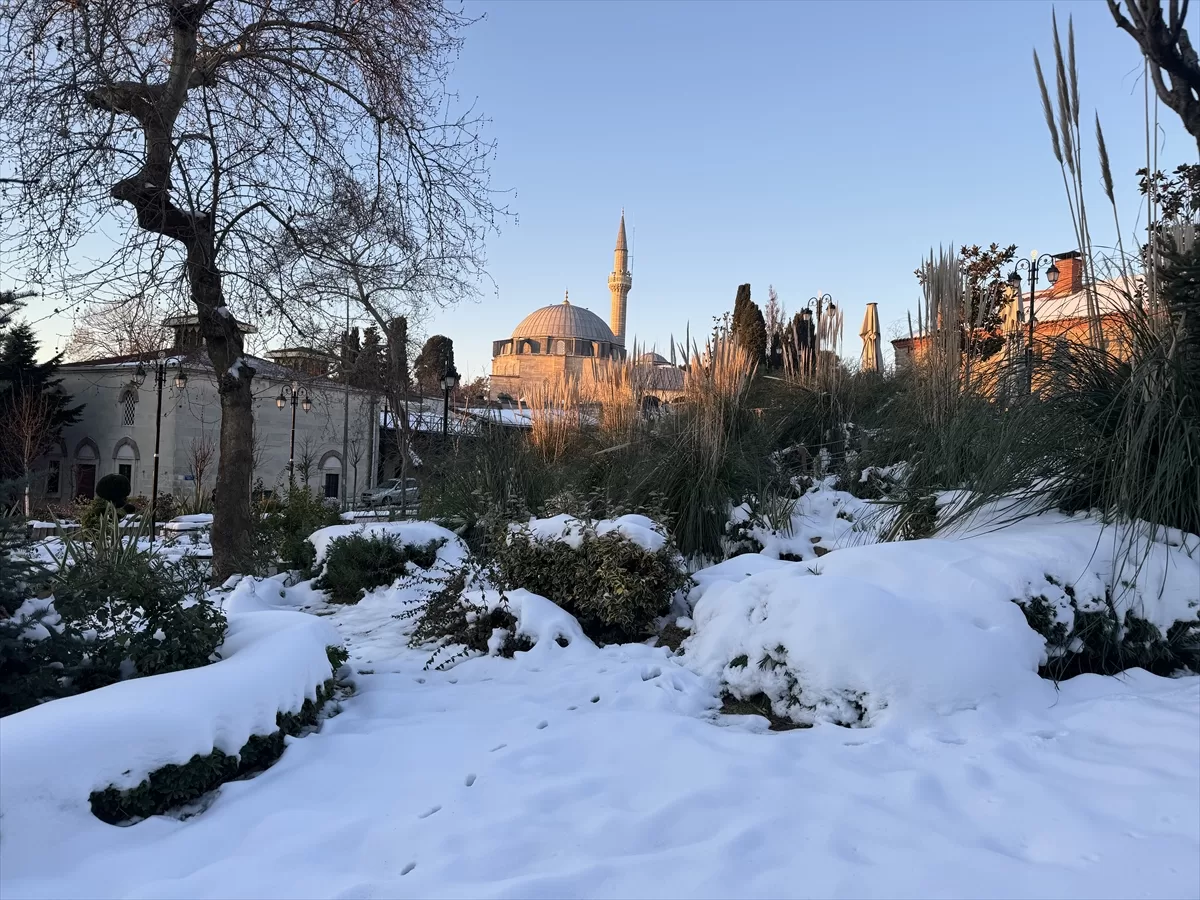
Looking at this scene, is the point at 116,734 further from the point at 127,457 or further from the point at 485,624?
the point at 127,457

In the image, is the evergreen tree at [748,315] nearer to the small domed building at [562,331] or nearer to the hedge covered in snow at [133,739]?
the hedge covered in snow at [133,739]

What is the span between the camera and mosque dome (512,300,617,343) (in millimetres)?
62531

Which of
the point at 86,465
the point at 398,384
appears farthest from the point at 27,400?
the point at 398,384

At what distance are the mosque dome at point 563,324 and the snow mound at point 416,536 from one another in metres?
55.2

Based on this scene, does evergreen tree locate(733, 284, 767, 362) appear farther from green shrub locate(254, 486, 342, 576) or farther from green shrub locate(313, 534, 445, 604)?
green shrub locate(313, 534, 445, 604)

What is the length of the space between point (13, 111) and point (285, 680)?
15.4ft

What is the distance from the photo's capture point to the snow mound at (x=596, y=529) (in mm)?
4270

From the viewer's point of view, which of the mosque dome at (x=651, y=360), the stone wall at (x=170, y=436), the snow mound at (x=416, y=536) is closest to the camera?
the snow mound at (x=416, y=536)

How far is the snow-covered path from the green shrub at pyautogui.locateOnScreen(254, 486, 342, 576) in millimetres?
4131

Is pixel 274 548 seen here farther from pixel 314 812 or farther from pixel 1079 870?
pixel 1079 870

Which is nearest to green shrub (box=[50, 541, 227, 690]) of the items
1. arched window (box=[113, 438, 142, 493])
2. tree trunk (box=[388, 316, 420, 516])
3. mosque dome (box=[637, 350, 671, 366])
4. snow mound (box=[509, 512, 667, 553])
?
snow mound (box=[509, 512, 667, 553])

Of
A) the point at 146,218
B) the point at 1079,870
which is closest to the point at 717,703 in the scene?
the point at 1079,870

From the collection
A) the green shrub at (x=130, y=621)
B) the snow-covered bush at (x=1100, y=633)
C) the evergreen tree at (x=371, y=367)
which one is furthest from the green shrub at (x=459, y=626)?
the evergreen tree at (x=371, y=367)

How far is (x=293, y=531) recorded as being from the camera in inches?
297
